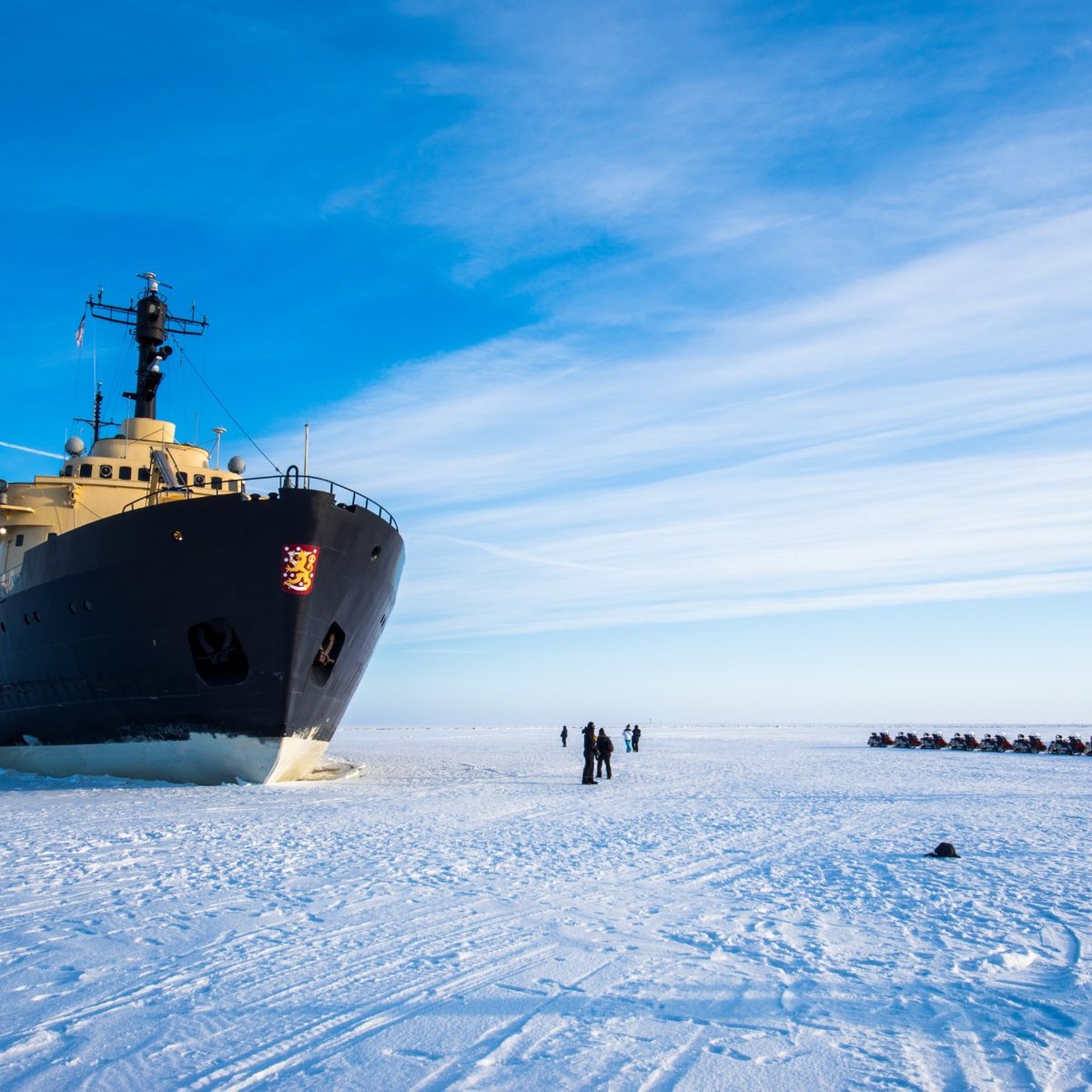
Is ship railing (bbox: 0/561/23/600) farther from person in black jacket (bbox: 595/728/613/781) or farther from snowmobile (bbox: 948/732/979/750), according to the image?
snowmobile (bbox: 948/732/979/750)

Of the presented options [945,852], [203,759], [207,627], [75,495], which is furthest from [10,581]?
[945,852]

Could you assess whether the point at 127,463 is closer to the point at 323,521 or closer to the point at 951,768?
the point at 323,521

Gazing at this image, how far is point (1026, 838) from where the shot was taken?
10.2 m

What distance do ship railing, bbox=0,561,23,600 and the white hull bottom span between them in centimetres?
398

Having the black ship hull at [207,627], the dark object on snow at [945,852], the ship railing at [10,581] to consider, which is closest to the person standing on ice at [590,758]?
the black ship hull at [207,627]

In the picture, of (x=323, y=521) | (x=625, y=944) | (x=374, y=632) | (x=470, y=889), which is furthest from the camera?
(x=374, y=632)

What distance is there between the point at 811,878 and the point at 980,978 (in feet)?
9.57

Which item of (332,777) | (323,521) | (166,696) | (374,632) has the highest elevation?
(323,521)

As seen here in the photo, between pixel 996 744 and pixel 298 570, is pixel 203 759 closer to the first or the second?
pixel 298 570

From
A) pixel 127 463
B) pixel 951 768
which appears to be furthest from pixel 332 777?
pixel 951 768

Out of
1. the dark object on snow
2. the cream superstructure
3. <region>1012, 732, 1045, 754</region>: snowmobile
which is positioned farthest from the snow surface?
<region>1012, 732, 1045, 754</region>: snowmobile

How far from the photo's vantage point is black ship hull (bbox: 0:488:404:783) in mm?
15188

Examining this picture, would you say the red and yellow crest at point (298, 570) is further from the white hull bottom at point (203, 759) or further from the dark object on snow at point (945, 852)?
the dark object on snow at point (945, 852)

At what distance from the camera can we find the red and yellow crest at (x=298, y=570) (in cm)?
1519
